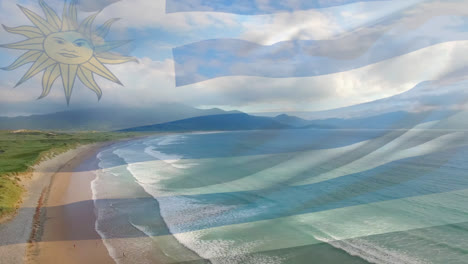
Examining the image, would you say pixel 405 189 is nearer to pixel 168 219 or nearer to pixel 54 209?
pixel 168 219

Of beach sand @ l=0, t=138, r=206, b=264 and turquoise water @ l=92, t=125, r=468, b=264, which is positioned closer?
beach sand @ l=0, t=138, r=206, b=264

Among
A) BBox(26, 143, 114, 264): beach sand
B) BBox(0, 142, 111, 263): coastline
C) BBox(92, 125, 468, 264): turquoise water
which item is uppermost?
BBox(0, 142, 111, 263): coastline

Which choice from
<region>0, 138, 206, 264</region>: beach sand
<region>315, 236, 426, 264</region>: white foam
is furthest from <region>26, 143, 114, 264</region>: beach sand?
<region>315, 236, 426, 264</region>: white foam

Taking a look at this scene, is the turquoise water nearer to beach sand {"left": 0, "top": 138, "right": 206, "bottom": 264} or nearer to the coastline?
beach sand {"left": 0, "top": 138, "right": 206, "bottom": 264}

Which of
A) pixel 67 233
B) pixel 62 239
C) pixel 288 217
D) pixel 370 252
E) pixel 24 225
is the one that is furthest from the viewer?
pixel 288 217

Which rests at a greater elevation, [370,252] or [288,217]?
[370,252]

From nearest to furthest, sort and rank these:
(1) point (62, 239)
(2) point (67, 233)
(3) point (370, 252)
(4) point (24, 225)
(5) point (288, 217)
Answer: (3) point (370, 252) → (1) point (62, 239) → (2) point (67, 233) → (4) point (24, 225) → (5) point (288, 217)

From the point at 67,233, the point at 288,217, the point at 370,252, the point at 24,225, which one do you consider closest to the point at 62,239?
the point at 67,233

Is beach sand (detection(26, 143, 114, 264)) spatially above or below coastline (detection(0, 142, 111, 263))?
below

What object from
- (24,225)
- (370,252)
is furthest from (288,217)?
(24,225)

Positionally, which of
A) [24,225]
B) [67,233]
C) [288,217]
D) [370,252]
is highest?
[24,225]

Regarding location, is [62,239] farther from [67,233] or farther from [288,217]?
[288,217]

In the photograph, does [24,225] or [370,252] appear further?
[24,225]
